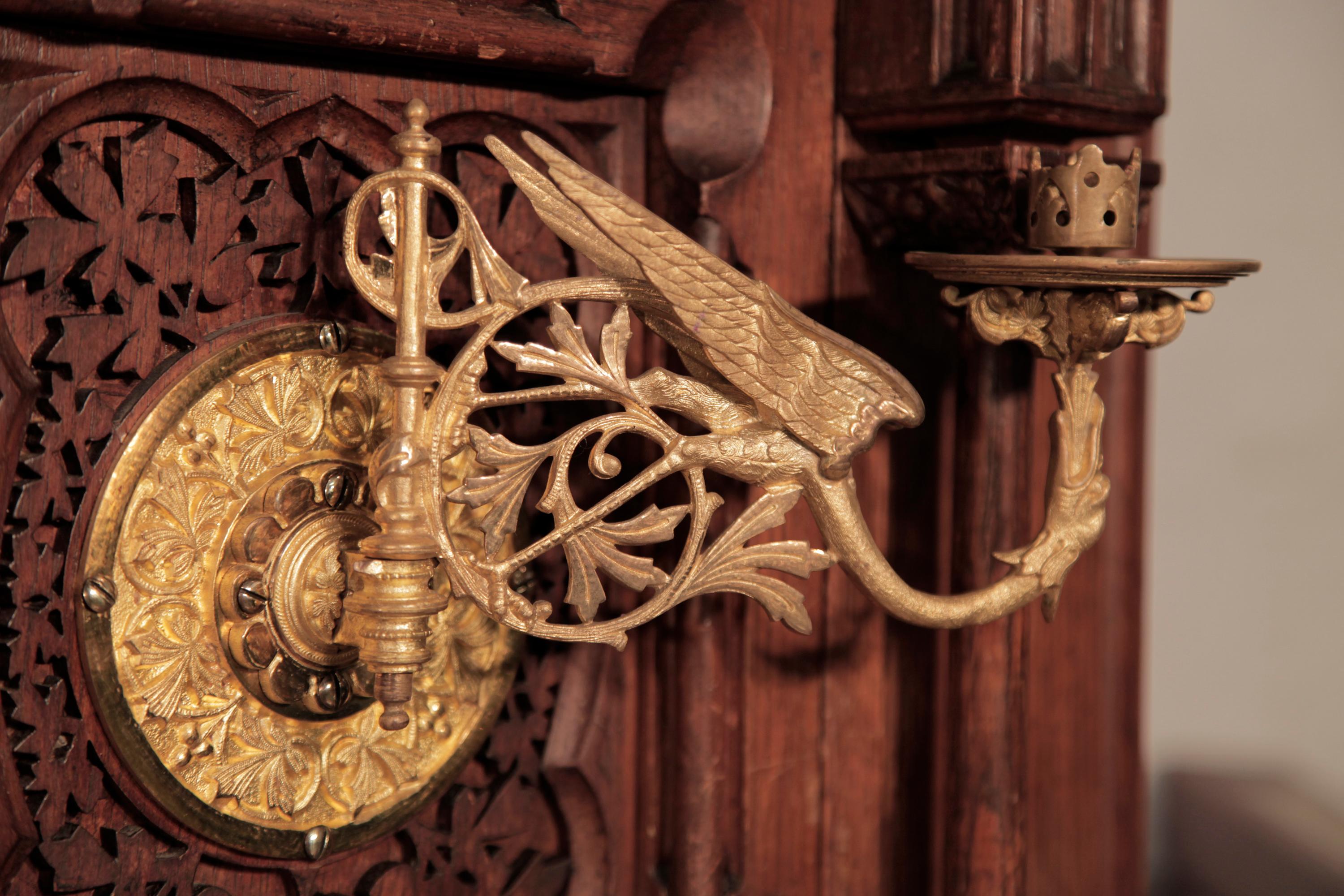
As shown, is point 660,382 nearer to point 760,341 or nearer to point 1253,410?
point 760,341

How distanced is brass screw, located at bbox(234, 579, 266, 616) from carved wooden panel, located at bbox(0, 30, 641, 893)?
0.22ft

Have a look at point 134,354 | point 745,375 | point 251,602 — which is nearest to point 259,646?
point 251,602

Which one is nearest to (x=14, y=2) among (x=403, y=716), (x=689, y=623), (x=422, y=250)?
(x=422, y=250)

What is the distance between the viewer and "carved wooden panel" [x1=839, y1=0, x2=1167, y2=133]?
64 centimetres

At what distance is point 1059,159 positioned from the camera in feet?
2.16

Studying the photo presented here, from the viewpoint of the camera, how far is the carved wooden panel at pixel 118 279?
1.74 ft

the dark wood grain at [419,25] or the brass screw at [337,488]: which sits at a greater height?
the dark wood grain at [419,25]

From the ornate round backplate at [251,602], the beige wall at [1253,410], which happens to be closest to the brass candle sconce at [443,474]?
the ornate round backplate at [251,602]

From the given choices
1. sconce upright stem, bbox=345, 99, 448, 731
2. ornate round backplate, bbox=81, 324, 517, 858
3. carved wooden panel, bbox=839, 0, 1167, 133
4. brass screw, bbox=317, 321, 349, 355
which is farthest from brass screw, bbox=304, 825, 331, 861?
carved wooden panel, bbox=839, 0, 1167, 133

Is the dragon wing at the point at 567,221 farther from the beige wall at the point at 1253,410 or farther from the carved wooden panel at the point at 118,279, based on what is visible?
the beige wall at the point at 1253,410

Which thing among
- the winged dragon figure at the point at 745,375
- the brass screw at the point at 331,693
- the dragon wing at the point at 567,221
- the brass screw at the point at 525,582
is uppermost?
the dragon wing at the point at 567,221

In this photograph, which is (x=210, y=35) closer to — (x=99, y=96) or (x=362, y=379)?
(x=99, y=96)

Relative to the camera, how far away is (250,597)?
1.93ft

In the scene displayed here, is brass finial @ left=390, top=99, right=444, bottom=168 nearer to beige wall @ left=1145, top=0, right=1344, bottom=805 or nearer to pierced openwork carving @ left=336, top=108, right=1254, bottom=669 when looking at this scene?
pierced openwork carving @ left=336, top=108, right=1254, bottom=669
